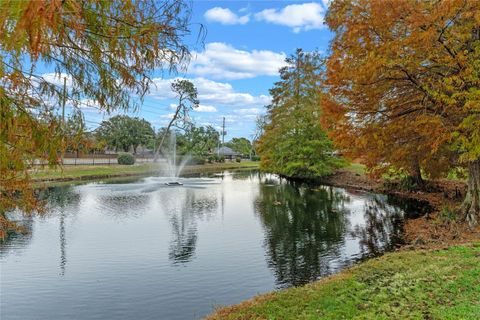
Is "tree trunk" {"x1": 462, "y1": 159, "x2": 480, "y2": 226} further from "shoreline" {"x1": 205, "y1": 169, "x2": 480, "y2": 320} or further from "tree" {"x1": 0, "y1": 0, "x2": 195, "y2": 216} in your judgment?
"tree" {"x1": 0, "y1": 0, "x2": 195, "y2": 216}

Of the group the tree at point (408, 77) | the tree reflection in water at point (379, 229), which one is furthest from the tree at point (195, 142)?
the tree at point (408, 77)

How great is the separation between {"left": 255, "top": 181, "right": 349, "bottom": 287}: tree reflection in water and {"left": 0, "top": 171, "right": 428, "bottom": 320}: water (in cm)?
4

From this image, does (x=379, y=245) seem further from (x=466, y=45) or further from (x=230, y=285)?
(x=466, y=45)

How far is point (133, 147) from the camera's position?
79750mm

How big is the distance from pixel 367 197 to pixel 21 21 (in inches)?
985

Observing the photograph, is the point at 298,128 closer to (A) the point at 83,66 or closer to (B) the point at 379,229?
(B) the point at 379,229

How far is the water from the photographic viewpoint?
27.7 feet

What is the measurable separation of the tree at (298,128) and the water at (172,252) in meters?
11.4

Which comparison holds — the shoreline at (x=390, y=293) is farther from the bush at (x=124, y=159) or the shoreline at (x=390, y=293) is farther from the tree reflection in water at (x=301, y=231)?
the bush at (x=124, y=159)

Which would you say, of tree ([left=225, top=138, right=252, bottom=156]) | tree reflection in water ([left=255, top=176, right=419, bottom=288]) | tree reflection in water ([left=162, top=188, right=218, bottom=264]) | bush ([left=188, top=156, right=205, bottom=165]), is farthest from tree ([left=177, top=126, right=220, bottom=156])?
tree reflection in water ([left=255, top=176, right=419, bottom=288])

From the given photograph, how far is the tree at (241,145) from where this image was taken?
3990 inches

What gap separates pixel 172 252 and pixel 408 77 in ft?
30.4

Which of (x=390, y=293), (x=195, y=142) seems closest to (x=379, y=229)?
(x=390, y=293)

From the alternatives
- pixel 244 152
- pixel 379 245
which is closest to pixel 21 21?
pixel 379 245
